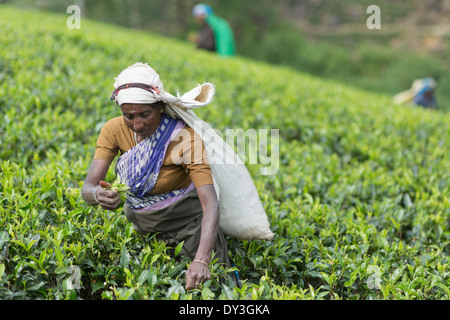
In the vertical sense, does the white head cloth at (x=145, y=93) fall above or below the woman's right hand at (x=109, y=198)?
above

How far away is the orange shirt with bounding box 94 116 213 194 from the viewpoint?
244 cm

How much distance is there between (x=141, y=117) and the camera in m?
2.43

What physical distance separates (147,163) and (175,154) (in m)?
0.17

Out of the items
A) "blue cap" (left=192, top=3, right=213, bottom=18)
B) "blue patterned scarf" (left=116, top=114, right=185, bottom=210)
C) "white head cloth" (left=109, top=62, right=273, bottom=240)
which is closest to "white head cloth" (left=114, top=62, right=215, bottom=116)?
"white head cloth" (left=109, top=62, right=273, bottom=240)

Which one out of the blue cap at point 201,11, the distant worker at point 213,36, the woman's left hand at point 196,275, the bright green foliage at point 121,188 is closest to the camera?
the woman's left hand at point 196,275

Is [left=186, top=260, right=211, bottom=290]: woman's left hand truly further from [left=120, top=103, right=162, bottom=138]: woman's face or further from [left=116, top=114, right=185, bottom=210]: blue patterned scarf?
[left=120, top=103, right=162, bottom=138]: woman's face

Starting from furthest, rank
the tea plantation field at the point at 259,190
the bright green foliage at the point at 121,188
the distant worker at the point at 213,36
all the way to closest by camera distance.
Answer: the distant worker at the point at 213,36
the tea plantation field at the point at 259,190
the bright green foliage at the point at 121,188

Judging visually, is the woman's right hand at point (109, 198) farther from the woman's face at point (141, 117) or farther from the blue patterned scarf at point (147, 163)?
the woman's face at point (141, 117)

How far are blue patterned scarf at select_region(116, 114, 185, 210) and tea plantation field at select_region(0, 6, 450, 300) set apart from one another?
0.36 m

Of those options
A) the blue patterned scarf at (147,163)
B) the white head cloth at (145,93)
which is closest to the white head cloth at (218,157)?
the white head cloth at (145,93)

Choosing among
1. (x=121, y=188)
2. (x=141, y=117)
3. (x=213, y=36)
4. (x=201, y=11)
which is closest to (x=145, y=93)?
(x=141, y=117)

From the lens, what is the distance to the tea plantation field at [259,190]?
102 inches

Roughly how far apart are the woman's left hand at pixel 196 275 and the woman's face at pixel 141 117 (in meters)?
0.77
